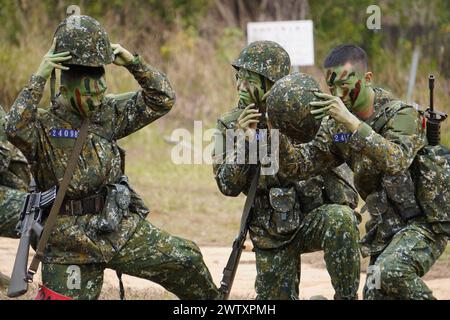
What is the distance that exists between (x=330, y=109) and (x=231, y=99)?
12.1 meters

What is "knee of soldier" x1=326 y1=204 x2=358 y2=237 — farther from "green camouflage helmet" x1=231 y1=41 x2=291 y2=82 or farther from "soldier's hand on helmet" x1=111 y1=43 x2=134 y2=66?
"soldier's hand on helmet" x1=111 y1=43 x2=134 y2=66

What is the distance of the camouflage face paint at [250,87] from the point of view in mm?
8102

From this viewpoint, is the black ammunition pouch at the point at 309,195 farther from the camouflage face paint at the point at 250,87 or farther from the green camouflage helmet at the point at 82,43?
the green camouflage helmet at the point at 82,43

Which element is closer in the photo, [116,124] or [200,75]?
[116,124]

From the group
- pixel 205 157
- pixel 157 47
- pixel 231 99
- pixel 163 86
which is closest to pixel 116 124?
pixel 163 86

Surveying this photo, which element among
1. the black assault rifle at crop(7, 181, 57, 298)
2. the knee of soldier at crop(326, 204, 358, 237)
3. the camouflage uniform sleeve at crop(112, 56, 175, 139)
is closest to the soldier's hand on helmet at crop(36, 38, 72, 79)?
the camouflage uniform sleeve at crop(112, 56, 175, 139)

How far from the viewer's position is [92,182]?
7.74 meters

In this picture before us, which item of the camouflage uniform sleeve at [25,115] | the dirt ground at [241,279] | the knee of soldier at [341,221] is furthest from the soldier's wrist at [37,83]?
the dirt ground at [241,279]

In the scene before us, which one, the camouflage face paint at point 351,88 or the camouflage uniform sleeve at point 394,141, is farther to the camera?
the camouflage face paint at point 351,88

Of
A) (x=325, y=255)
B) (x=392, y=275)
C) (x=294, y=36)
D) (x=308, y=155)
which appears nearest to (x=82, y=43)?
(x=308, y=155)

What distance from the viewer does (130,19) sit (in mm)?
23266

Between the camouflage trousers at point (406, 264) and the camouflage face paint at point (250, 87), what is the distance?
136 centimetres

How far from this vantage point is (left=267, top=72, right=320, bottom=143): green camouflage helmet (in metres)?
7.53
